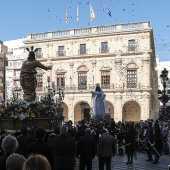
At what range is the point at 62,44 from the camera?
41.6 m

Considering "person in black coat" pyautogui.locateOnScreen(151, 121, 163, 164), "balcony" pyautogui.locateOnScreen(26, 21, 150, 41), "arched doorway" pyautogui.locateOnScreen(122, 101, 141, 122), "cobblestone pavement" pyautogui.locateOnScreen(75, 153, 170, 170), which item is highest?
"balcony" pyautogui.locateOnScreen(26, 21, 150, 41)

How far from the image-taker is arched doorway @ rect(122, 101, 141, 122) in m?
39.7

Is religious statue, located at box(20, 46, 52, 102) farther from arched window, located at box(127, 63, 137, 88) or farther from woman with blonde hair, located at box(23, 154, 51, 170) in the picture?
arched window, located at box(127, 63, 137, 88)

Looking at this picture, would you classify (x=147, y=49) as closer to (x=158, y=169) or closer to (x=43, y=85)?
(x=43, y=85)

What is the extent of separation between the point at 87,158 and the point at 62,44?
3378 cm

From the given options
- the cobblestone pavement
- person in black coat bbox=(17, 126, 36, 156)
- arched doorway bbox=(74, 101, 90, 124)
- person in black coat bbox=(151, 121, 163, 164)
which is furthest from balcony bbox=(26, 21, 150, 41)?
person in black coat bbox=(17, 126, 36, 156)

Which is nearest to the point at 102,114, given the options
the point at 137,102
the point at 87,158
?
the point at 87,158

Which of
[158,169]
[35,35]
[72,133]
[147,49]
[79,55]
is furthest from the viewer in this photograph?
[35,35]

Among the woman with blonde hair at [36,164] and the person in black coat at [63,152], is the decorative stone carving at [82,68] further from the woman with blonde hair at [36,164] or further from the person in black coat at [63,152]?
the woman with blonde hair at [36,164]

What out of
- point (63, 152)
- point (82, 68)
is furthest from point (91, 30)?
point (63, 152)

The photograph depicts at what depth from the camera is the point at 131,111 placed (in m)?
40.2

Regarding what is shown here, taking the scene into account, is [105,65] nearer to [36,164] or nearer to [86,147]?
[86,147]

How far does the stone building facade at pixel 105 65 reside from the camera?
3791 cm

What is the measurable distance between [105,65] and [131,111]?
6.56 m
